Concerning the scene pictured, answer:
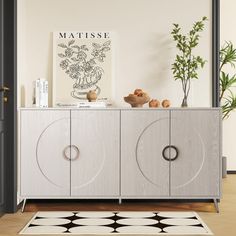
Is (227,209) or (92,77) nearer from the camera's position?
(227,209)

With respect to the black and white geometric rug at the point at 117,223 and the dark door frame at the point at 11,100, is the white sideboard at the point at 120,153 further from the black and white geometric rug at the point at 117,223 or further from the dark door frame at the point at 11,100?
the black and white geometric rug at the point at 117,223

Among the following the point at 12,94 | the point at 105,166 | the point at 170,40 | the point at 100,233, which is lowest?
the point at 100,233

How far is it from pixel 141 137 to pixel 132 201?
2.34ft

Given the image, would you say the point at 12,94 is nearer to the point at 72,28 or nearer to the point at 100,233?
the point at 72,28

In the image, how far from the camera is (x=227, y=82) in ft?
22.8

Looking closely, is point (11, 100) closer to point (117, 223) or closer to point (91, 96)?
point (91, 96)

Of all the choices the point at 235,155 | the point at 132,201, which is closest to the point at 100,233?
the point at 132,201

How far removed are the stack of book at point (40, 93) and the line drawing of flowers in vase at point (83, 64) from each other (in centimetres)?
29

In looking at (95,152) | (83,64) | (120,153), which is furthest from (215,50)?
(95,152)

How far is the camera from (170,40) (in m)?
5.23

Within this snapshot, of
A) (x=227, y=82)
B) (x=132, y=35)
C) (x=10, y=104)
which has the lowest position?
(x=10, y=104)

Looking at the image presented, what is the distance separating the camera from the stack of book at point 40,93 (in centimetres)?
495

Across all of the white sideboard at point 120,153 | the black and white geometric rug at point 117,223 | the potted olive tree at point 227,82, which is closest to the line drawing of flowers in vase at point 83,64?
the white sideboard at point 120,153

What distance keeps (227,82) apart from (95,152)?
277cm
